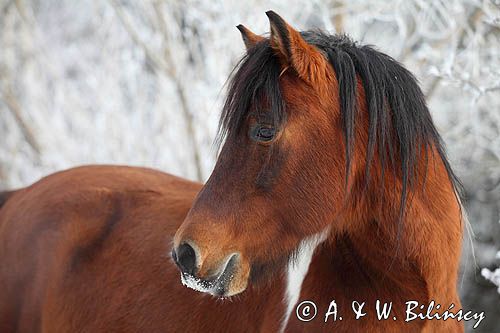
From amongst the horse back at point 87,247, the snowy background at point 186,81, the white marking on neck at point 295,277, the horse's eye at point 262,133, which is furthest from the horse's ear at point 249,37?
the snowy background at point 186,81

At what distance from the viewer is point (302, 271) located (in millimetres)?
2395

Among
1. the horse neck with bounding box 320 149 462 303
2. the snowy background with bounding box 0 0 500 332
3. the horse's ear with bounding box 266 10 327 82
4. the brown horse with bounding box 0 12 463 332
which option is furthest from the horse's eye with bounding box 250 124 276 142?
the snowy background with bounding box 0 0 500 332

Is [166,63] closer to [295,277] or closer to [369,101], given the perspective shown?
[295,277]

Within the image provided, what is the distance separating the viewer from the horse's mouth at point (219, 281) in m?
2.06

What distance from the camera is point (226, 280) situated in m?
2.08

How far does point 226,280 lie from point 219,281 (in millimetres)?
24

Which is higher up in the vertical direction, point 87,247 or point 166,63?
point 166,63

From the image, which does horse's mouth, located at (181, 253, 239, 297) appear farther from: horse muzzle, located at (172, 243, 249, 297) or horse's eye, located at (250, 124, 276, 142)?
horse's eye, located at (250, 124, 276, 142)

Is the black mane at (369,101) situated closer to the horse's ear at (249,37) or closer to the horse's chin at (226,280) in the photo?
the horse's ear at (249,37)

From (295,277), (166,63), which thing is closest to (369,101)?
(295,277)

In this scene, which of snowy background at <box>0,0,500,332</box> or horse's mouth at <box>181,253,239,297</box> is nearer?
horse's mouth at <box>181,253,239,297</box>

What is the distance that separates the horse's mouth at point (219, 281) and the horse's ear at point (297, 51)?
0.60 meters

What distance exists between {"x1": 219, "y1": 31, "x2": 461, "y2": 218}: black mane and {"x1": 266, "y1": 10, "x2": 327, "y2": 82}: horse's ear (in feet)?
0.22

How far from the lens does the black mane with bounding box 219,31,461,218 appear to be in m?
2.14
